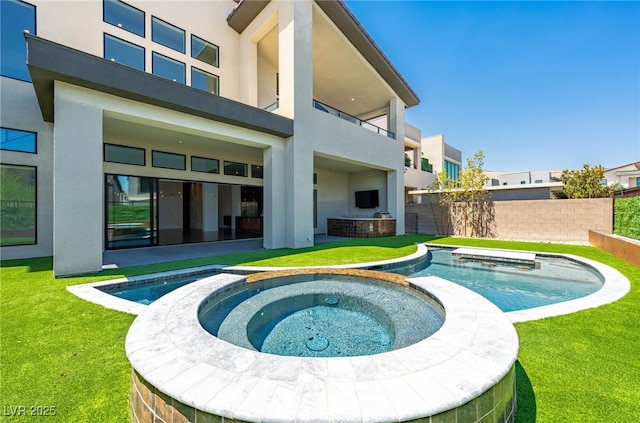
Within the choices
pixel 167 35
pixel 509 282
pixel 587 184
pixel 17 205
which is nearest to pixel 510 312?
pixel 509 282

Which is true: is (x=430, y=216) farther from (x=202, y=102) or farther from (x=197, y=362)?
(x=197, y=362)

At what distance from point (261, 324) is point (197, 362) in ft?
5.39

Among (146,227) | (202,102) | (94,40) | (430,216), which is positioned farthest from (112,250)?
(430,216)

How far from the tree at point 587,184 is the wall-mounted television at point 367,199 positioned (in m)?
9.81

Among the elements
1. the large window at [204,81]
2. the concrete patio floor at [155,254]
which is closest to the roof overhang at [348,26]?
the large window at [204,81]

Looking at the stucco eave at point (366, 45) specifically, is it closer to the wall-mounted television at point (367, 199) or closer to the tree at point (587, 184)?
the wall-mounted television at point (367, 199)

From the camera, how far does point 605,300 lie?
14.2 ft

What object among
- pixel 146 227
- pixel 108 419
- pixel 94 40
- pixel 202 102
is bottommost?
pixel 108 419

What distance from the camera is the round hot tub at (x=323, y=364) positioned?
152 centimetres

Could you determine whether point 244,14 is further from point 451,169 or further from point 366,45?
point 451,169

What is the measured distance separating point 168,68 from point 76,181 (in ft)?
21.9

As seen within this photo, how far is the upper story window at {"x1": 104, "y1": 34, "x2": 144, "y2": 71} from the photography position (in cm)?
889

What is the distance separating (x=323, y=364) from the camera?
200 centimetres

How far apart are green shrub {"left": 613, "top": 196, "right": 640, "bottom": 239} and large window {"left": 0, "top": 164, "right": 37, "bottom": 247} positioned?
18.1 metres
